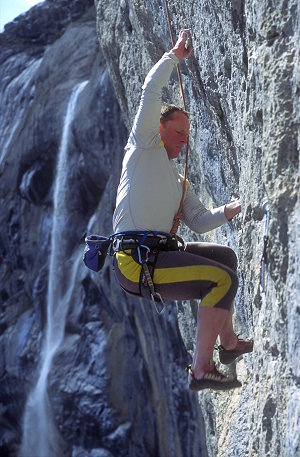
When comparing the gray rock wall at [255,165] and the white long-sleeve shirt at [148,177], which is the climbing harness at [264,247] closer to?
the gray rock wall at [255,165]

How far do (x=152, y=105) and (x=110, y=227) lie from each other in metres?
13.5

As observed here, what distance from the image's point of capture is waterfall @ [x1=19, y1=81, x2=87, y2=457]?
822 inches

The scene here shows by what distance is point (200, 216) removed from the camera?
606cm

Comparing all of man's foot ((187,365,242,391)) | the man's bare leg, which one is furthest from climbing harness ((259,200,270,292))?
man's foot ((187,365,242,391))

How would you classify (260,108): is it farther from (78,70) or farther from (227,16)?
(78,70)

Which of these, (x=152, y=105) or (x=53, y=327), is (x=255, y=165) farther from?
(x=53, y=327)

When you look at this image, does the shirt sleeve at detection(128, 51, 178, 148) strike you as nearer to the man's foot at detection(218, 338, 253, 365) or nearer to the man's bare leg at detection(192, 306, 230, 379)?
the man's bare leg at detection(192, 306, 230, 379)

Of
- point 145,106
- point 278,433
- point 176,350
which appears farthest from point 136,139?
point 176,350

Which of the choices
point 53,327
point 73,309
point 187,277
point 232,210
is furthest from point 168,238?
point 53,327

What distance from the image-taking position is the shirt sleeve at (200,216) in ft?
19.7

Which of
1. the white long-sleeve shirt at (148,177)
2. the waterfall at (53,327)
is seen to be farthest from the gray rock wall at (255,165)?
the waterfall at (53,327)

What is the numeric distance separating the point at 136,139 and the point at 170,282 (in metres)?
0.98

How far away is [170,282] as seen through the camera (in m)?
5.57

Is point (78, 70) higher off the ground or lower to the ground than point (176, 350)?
higher
